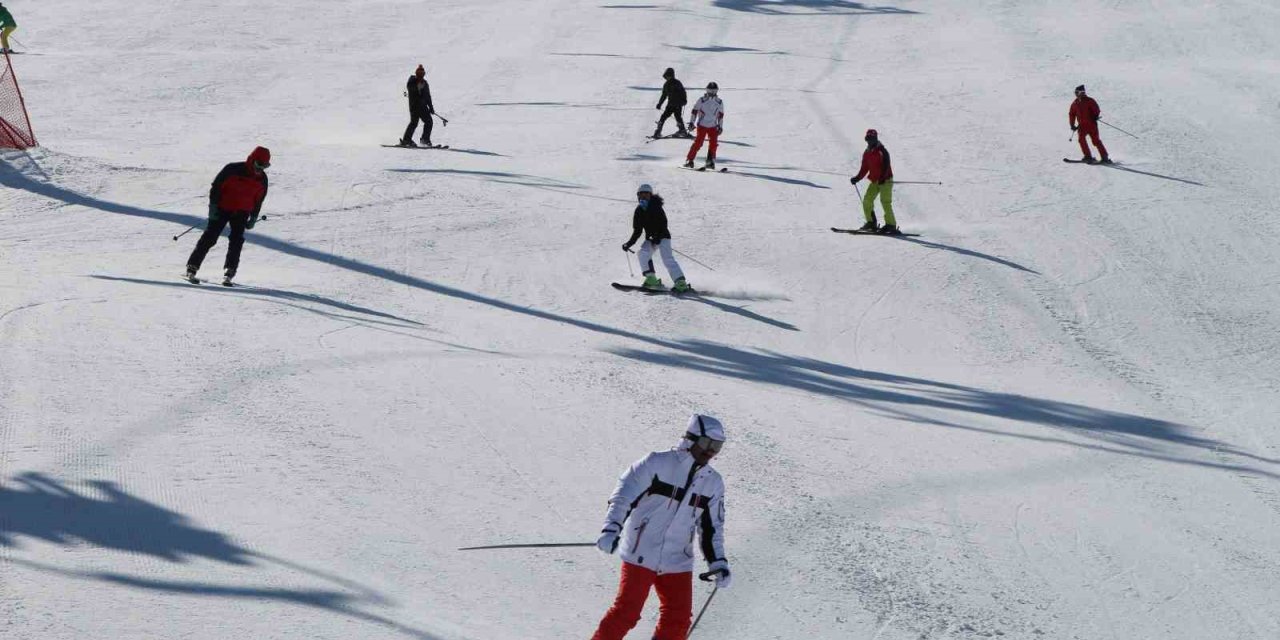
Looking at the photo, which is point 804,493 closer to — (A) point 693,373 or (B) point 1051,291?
(A) point 693,373

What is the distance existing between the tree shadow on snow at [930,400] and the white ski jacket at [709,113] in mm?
8209

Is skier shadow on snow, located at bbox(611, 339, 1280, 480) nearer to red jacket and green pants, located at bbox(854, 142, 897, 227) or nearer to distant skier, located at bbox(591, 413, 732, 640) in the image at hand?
red jacket and green pants, located at bbox(854, 142, 897, 227)

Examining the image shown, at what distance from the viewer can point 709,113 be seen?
2148cm

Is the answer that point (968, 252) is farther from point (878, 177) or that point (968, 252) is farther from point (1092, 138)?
point (1092, 138)

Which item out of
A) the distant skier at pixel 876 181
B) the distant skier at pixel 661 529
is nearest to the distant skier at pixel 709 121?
the distant skier at pixel 876 181

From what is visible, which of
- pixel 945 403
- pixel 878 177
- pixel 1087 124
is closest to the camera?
pixel 945 403

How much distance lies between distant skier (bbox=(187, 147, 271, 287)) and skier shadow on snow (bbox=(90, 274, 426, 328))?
26 centimetres

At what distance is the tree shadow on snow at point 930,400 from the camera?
11055 millimetres

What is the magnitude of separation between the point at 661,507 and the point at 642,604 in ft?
1.50

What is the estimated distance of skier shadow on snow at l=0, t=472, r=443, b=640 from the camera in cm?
669

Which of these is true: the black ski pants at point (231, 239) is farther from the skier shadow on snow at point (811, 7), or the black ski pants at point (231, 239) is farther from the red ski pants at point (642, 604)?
the skier shadow on snow at point (811, 7)

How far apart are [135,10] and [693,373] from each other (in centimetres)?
3253

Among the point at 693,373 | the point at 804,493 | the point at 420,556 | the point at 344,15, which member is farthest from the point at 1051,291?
the point at 344,15

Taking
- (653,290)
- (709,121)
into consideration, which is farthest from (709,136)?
(653,290)
